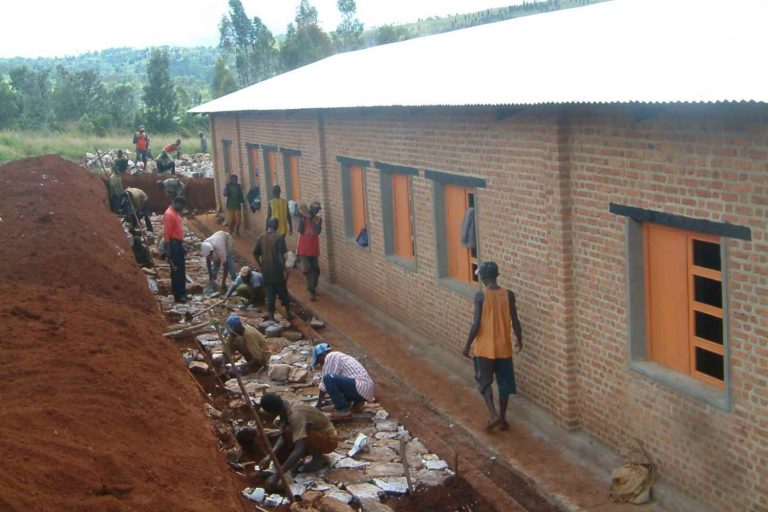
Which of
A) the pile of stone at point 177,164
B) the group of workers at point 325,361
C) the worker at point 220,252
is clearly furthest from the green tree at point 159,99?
the group of workers at point 325,361

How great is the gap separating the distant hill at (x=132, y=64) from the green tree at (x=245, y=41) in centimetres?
4761

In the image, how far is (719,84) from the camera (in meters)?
6.50

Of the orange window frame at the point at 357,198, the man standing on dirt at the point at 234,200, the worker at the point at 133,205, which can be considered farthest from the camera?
the man standing on dirt at the point at 234,200

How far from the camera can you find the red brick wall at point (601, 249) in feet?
22.2

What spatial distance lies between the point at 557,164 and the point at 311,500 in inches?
Result: 158

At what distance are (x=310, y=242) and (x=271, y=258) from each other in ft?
5.30

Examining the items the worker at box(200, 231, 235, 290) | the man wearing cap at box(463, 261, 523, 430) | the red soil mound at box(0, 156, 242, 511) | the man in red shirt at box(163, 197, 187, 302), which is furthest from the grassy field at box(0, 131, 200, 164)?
the man wearing cap at box(463, 261, 523, 430)

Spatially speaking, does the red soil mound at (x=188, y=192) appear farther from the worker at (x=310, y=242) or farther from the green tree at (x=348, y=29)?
the green tree at (x=348, y=29)

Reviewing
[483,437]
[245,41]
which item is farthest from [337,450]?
[245,41]

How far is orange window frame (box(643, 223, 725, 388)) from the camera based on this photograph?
750 cm

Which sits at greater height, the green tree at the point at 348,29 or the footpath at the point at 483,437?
the green tree at the point at 348,29

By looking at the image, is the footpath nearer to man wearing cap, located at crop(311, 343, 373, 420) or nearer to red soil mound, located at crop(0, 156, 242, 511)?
man wearing cap, located at crop(311, 343, 373, 420)

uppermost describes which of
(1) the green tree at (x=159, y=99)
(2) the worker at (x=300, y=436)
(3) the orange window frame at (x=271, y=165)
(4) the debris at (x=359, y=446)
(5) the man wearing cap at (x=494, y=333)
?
(1) the green tree at (x=159, y=99)

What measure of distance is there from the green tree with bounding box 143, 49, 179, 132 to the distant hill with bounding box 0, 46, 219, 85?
197 ft
